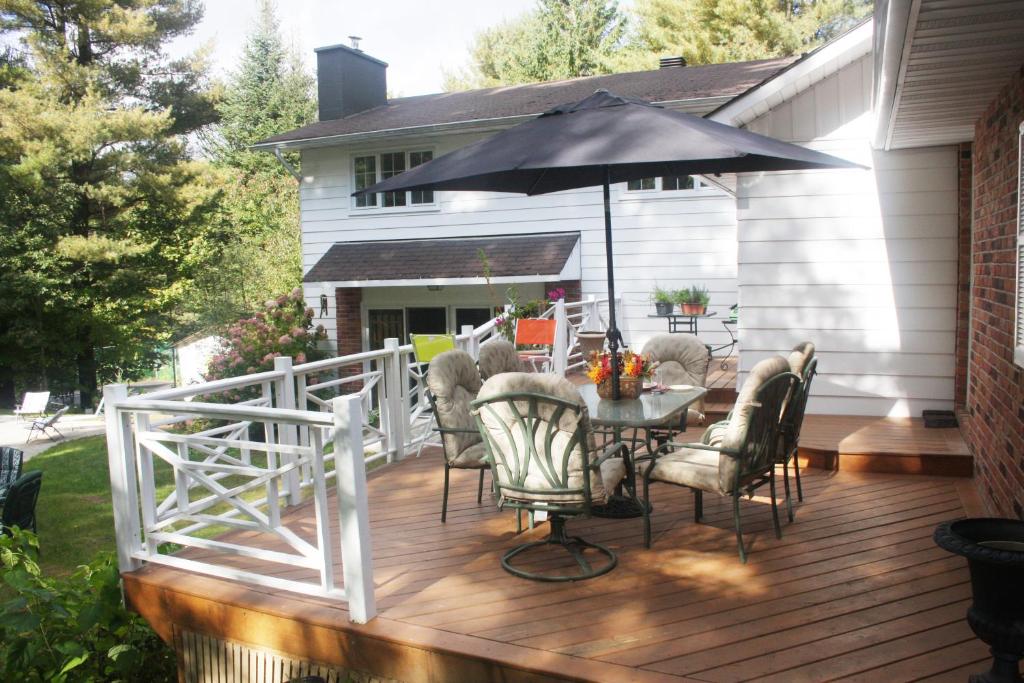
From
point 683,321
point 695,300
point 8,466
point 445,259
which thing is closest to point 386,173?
point 445,259

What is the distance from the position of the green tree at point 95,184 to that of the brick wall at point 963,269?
55.9ft

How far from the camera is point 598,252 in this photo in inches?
489

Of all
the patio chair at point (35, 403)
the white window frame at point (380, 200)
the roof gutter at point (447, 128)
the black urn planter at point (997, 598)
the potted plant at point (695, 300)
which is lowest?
the patio chair at point (35, 403)

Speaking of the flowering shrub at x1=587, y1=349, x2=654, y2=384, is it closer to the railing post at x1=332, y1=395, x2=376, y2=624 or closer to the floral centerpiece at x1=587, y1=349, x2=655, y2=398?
the floral centerpiece at x1=587, y1=349, x2=655, y2=398

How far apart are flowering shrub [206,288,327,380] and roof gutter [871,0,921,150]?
1052 centimetres

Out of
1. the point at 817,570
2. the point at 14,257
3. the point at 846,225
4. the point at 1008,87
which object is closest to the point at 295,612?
the point at 817,570

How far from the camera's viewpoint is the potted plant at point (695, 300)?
1041cm

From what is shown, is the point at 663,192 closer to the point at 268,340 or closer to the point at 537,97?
the point at 537,97

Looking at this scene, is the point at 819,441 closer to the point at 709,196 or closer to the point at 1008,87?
the point at 1008,87

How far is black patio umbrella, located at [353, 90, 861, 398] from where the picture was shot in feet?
12.0

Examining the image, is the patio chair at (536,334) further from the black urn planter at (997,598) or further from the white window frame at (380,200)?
the black urn planter at (997,598)

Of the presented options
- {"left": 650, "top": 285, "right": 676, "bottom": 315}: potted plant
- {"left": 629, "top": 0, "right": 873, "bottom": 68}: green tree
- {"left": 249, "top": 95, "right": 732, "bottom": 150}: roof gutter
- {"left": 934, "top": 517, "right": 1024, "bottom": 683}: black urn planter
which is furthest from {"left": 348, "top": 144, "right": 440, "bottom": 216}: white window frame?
{"left": 934, "top": 517, "right": 1024, "bottom": 683}: black urn planter

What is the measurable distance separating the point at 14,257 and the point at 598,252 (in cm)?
1369

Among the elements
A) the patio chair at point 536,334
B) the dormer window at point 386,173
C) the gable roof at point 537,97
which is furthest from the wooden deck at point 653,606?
the dormer window at point 386,173
